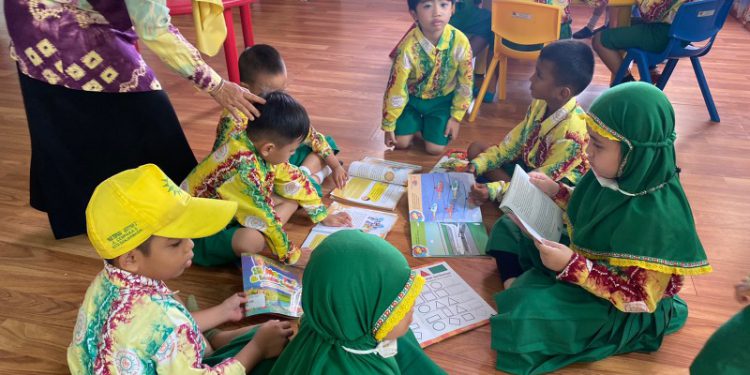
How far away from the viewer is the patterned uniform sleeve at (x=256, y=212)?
182 centimetres

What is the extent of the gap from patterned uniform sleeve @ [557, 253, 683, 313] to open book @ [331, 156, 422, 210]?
0.92 metres

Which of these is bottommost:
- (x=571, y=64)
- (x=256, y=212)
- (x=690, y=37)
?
(x=256, y=212)

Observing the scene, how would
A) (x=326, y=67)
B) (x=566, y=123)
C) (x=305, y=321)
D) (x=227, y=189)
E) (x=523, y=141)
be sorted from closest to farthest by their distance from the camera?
(x=305, y=321), (x=227, y=189), (x=566, y=123), (x=523, y=141), (x=326, y=67)

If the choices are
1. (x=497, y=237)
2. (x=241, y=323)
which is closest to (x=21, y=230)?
(x=241, y=323)

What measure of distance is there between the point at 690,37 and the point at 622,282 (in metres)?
1.78

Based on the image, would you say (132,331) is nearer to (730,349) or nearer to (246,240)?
(246,240)

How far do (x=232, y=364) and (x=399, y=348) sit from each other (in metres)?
0.41

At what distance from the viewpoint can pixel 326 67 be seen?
3666 millimetres

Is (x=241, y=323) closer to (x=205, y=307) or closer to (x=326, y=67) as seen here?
(x=205, y=307)

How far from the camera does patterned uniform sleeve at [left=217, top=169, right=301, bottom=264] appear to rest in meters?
1.82

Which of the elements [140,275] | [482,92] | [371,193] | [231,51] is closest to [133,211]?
[140,275]

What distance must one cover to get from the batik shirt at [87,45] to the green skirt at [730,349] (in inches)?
57.3

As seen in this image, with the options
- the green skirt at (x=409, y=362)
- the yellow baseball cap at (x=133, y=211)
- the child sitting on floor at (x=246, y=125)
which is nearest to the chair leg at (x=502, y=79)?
the child sitting on floor at (x=246, y=125)

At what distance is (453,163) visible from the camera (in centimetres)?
246
